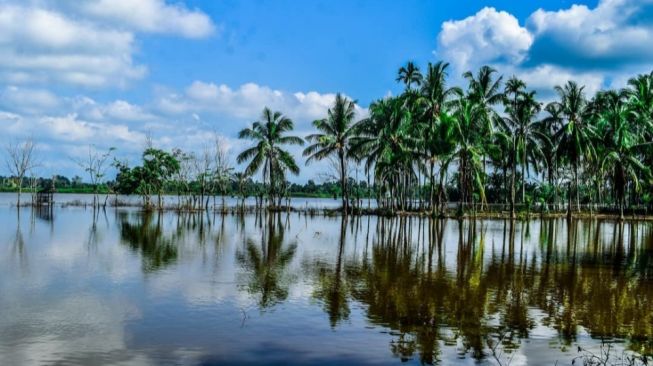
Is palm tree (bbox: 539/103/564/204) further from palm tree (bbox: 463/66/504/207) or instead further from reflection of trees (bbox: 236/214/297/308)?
reflection of trees (bbox: 236/214/297/308)

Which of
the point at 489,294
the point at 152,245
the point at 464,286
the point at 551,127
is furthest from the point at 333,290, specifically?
the point at 551,127

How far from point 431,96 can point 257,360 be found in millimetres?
41681

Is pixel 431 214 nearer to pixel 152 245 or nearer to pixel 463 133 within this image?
pixel 463 133

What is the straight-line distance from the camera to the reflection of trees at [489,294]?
10039 mm

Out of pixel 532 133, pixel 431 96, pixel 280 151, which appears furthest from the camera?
pixel 280 151

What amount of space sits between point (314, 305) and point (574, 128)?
44.9 meters

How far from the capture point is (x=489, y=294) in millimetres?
13891

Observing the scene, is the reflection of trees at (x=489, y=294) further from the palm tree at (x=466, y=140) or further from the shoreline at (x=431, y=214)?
the shoreline at (x=431, y=214)

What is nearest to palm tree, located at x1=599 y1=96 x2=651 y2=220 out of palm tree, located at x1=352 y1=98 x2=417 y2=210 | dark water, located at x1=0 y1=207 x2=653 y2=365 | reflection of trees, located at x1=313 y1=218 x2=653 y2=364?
palm tree, located at x1=352 y1=98 x2=417 y2=210

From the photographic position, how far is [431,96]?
47.8 meters

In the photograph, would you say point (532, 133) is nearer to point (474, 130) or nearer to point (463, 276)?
point (474, 130)

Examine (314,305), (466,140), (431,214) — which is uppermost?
(466,140)

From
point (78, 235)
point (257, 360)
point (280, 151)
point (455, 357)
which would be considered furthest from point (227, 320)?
point (280, 151)

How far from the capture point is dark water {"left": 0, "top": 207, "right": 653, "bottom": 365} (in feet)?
29.2
